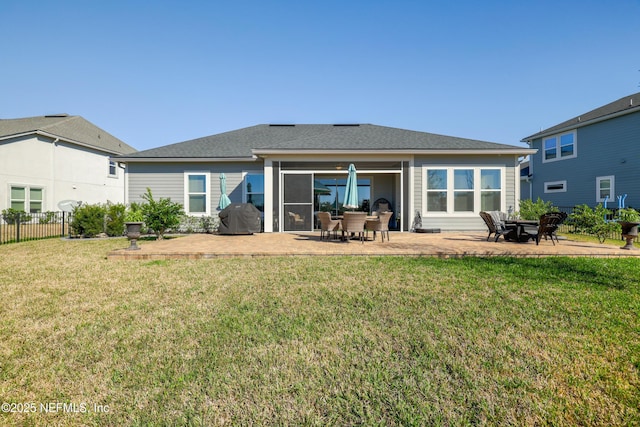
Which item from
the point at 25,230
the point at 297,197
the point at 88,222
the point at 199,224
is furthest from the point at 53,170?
the point at 297,197

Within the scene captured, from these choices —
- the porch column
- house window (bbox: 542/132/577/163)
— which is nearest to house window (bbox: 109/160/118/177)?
the porch column

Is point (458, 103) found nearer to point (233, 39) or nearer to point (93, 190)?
point (233, 39)

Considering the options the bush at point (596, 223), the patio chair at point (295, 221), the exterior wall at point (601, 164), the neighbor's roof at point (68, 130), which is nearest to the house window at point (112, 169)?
the neighbor's roof at point (68, 130)

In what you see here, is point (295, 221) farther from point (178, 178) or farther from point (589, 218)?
point (589, 218)

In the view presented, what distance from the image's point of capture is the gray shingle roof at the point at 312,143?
11641mm

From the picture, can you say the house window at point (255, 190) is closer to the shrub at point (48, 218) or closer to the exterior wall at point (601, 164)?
the shrub at point (48, 218)

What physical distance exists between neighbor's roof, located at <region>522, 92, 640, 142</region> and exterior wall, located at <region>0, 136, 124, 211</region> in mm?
31044

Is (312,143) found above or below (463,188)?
above

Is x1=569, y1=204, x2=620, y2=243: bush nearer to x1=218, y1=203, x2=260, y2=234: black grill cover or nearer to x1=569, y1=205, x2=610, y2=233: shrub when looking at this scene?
x1=569, y1=205, x2=610, y2=233: shrub

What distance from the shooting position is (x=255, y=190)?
12859mm

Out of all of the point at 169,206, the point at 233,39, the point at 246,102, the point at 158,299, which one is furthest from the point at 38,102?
the point at 158,299

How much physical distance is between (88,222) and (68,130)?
13468 millimetres

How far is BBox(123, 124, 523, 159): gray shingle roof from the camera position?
1164cm

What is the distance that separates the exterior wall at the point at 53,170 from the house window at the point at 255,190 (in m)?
13.7
